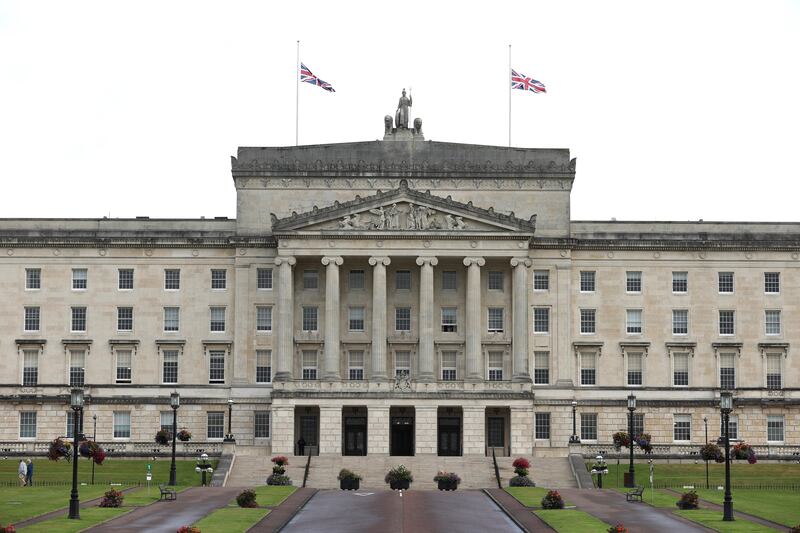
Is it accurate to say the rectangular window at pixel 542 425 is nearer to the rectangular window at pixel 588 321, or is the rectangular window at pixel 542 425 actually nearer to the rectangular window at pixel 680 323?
the rectangular window at pixel 588 321

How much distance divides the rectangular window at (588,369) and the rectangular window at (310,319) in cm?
2214

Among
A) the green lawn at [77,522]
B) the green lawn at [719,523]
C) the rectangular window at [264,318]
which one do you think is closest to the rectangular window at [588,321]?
the rectangular window at [264,318]

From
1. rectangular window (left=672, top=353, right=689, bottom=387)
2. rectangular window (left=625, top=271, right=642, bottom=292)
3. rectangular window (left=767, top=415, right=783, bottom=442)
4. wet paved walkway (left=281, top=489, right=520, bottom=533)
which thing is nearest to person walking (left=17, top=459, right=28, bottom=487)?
wet paved walkway (left=281, top=489, right=520, bottom=533)

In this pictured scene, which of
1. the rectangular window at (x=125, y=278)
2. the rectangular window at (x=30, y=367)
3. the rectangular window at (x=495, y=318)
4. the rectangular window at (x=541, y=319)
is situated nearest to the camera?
the rectangular window at (x=495, y=318)

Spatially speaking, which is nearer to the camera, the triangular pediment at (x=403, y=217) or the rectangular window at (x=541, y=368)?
the triangular pediment at (x=403, y=217)

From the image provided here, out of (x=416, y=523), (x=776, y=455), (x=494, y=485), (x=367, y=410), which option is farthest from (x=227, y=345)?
(x=416, y=523)

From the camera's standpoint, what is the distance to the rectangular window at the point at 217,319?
387 feet

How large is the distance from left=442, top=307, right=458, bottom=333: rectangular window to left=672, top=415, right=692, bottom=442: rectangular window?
64.1 ft

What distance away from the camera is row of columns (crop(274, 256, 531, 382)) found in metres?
113

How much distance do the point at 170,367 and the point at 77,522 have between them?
174 ft

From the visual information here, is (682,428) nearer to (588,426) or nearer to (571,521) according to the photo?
(588,426)

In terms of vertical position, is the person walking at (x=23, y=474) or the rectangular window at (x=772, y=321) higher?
the rectangular window at (x=772, y=321)

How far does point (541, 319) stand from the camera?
117 m

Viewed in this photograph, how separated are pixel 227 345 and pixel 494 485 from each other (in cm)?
2973
